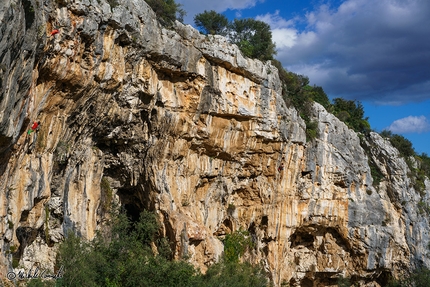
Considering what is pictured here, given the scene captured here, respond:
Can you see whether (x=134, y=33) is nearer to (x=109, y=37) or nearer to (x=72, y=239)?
(x=109, y=37)

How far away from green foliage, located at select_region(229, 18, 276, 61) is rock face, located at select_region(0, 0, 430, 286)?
2.53 metres

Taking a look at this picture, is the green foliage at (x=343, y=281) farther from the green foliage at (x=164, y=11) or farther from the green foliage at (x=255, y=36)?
the green foliage at (x=164, y=11)

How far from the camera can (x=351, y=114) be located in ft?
121

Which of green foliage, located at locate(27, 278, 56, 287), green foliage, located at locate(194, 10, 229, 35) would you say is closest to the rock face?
green foliage, located at locate(27, 278, 56, 287)

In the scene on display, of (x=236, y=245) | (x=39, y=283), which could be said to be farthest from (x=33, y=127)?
(x=236, y=245)

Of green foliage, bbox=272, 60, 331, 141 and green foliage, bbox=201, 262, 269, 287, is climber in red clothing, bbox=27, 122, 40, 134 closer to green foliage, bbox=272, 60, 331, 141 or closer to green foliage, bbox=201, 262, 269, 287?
green foliage, bbox=201, 262, 269, 287

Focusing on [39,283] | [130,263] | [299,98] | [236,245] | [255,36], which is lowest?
[39,283]

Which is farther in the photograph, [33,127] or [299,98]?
[299,98]

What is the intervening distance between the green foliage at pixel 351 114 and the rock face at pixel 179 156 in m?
1.92

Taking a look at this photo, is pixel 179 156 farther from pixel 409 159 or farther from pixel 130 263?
pixel 409 159

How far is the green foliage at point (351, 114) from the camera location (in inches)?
1353

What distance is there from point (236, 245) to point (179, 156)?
5796mm

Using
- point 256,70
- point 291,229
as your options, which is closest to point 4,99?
point 256,70

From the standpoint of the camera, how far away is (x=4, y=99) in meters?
10.7
